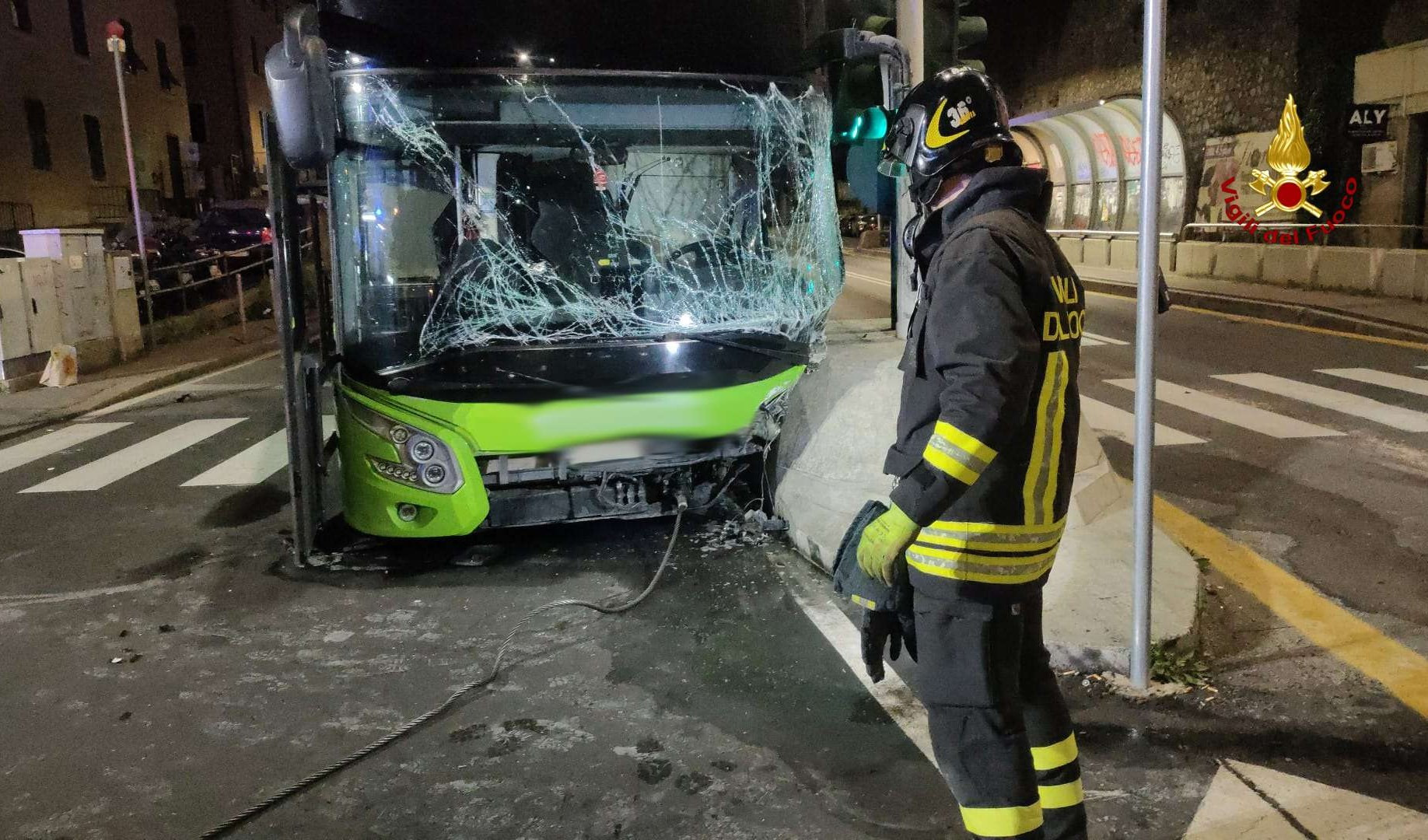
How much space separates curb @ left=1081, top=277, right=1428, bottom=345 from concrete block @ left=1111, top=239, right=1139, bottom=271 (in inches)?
165

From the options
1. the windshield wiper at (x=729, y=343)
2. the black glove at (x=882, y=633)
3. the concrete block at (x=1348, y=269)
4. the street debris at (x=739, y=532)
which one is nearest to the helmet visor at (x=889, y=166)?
the black glove at (x=882, y=633)

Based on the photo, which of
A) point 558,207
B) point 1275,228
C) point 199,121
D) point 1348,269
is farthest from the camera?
point 199,121

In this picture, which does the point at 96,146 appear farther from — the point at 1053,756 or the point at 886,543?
the point at 1053,756

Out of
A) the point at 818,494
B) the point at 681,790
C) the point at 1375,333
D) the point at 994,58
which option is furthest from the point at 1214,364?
the point at 994,58

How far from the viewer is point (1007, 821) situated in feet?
8.10

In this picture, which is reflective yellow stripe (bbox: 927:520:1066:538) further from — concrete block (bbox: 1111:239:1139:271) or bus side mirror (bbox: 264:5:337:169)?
concrete block (bbox: 1111:239:1139:271)

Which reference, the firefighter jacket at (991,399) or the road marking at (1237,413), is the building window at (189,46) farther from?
the firefighter jacket at (991,399)

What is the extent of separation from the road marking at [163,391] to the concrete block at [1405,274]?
53.2ft

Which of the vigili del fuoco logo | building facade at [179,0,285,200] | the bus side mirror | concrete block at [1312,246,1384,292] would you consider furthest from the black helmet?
building facade at [179,0,285,200]

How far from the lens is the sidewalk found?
1046cm

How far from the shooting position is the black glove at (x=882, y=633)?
2.71 metres

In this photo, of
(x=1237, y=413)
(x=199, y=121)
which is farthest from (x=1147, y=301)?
(x=199, y=121)

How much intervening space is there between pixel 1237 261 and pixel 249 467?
1696cm

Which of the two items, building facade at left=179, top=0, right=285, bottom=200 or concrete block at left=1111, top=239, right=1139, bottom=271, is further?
building facade at left=179, top=0, right=285, bottom=200
